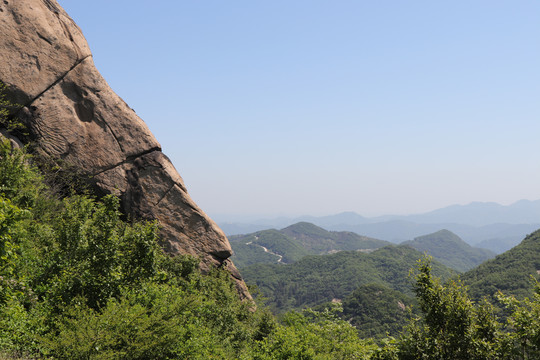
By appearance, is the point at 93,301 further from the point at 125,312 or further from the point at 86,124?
the point at 86,124

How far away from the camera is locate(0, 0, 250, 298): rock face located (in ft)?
102

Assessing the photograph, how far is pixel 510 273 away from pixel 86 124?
16598cm

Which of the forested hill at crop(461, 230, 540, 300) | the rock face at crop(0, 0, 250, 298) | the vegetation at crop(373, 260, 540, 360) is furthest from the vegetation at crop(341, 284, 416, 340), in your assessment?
the vegetation at crop(373, 260, 540, 360)

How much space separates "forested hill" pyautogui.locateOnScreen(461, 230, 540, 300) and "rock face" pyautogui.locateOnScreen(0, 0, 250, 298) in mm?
125397

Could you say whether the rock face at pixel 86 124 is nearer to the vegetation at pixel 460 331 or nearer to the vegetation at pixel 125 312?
the vegetation at pixel 125 312

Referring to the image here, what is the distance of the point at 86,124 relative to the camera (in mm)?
34031

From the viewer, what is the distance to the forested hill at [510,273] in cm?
12912

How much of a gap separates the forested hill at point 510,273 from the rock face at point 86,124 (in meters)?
125

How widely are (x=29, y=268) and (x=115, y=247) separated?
4209mm

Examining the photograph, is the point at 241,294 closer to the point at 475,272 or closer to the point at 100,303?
the point at 100,303

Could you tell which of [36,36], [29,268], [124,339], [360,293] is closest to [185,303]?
[124,339]

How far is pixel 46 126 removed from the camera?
1260 inches

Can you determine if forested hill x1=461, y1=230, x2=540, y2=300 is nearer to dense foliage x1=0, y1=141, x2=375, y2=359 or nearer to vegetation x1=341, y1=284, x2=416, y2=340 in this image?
vegetation x1=341, y1=284, x2=416, y2=340

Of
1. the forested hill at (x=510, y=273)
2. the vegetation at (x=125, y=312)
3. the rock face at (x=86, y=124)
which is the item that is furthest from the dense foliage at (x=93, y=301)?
the forested hill at (x=510, y=273)
